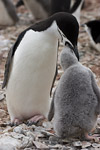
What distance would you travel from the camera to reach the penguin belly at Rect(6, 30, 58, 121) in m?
3.86

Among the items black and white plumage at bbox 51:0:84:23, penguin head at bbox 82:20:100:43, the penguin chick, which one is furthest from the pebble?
black and white plumage at bbox 51:0:84:23

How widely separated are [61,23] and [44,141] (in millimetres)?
1000

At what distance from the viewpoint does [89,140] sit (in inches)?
134

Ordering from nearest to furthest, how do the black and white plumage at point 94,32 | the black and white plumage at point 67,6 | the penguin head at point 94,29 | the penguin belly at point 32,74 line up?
the penguin belly at point 32,74 < the black and white plumage at point 94,32 < the penguin head at point 94,29 < the black and white plumage at point 67,6

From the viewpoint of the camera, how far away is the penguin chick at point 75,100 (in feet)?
10.7

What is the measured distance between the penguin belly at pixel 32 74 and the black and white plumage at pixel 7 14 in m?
5.32

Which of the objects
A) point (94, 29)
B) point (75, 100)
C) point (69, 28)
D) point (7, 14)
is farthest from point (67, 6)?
point (75, 100)

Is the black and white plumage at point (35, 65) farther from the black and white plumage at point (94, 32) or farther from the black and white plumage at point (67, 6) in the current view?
the black and white plumage at point (67, 6)

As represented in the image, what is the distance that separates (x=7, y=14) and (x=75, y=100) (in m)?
6.55

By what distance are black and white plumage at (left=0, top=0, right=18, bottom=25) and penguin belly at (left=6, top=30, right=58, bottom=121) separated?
5325mm

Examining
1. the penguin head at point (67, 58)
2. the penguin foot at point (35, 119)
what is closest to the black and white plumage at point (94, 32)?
the penguin foot at point (35, 119)

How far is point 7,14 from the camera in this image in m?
9.55

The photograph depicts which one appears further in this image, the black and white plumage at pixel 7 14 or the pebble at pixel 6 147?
the black and white plumage at pixel 7 14

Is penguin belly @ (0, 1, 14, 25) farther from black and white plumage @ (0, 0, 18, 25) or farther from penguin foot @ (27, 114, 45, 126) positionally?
penguin foot @ (27, 114, 45, 126)
